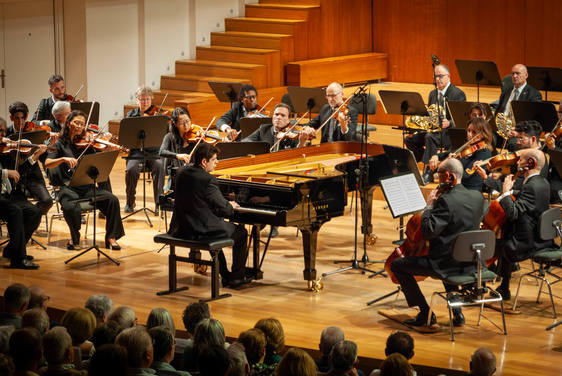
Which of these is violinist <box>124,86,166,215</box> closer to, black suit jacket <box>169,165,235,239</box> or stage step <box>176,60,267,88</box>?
black suit jacket <box>169,165,235,239</box>

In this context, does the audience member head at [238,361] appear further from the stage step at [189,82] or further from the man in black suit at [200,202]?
the stage step at [189,82]

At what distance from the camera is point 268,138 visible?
28.3 ft

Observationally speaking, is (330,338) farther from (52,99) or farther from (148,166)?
(52,99)

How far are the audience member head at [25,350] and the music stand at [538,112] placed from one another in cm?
602

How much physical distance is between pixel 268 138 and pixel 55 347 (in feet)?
15.8

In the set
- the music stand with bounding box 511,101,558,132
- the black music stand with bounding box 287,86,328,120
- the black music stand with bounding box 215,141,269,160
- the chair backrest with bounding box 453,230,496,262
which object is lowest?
the chair backrest with bounding box 453,230,496,262

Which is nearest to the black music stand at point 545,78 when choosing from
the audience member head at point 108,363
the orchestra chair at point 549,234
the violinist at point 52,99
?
the orchestra chair at point 549,234

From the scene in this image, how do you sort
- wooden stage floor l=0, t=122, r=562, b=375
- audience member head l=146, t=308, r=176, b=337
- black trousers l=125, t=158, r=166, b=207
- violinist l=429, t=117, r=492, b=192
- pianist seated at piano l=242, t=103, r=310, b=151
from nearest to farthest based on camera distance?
audience member head l=146, t=308, r=176, b=337
wooden stage floor l=0, t=122, r=562, b=375
violinist l=429, t=117, r=492, b=192
pianist seated at piano l=242, t=103, r=310, b=151
black trousers l=125, t=158, r=166, b=207

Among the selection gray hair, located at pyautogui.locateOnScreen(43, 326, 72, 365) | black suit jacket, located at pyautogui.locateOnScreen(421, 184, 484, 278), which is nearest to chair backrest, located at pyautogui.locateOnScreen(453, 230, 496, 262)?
black suit jacket, located at pyautogui.locateOnScreen(421, 184, 484, 278)

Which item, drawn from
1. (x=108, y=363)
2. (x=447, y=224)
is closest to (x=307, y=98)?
(x=447, y=224)

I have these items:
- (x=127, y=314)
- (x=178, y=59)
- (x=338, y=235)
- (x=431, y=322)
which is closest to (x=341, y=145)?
(x=338, y=235)

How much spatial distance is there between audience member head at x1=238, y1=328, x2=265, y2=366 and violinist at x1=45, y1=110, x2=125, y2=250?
13.3 ft

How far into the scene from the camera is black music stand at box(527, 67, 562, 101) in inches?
388

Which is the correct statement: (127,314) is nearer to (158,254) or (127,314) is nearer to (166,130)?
(158,254)
